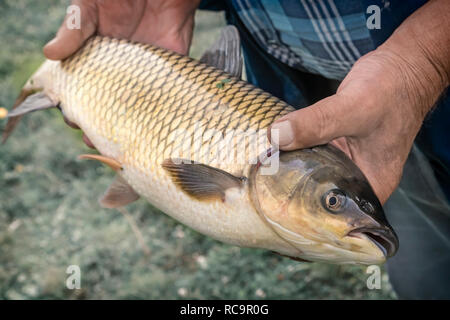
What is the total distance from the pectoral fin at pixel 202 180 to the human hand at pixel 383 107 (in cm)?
21

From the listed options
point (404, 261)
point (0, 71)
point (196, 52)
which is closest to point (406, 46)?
point (404, 261)

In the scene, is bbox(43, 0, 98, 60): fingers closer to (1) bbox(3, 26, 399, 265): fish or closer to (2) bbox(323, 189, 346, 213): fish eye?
(1) bbox(3, 26, 399, 265): fish

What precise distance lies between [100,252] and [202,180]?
2.17 m

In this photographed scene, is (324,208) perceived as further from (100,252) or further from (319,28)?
(100,252)

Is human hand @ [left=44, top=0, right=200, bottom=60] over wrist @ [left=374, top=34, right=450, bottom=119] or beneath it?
beneath

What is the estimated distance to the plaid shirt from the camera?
181 cm

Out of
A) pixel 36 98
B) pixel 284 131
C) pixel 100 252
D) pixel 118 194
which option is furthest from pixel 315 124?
pixel 100 252

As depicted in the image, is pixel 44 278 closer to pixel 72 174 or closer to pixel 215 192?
pixel 72 174

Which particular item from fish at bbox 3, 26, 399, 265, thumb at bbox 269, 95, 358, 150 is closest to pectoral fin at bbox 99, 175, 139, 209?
fish at bbox 3, 26, 399, 265

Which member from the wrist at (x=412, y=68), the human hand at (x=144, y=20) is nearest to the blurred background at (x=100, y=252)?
the human hand at (x=144, y=20)

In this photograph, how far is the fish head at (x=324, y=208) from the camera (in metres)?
1.46

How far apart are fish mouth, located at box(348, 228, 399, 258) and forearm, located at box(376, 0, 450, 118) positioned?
504mm

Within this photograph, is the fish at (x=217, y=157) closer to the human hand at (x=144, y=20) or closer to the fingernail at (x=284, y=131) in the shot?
the fingernail at (x=284, y=131)

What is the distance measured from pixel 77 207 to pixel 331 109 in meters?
2.86
